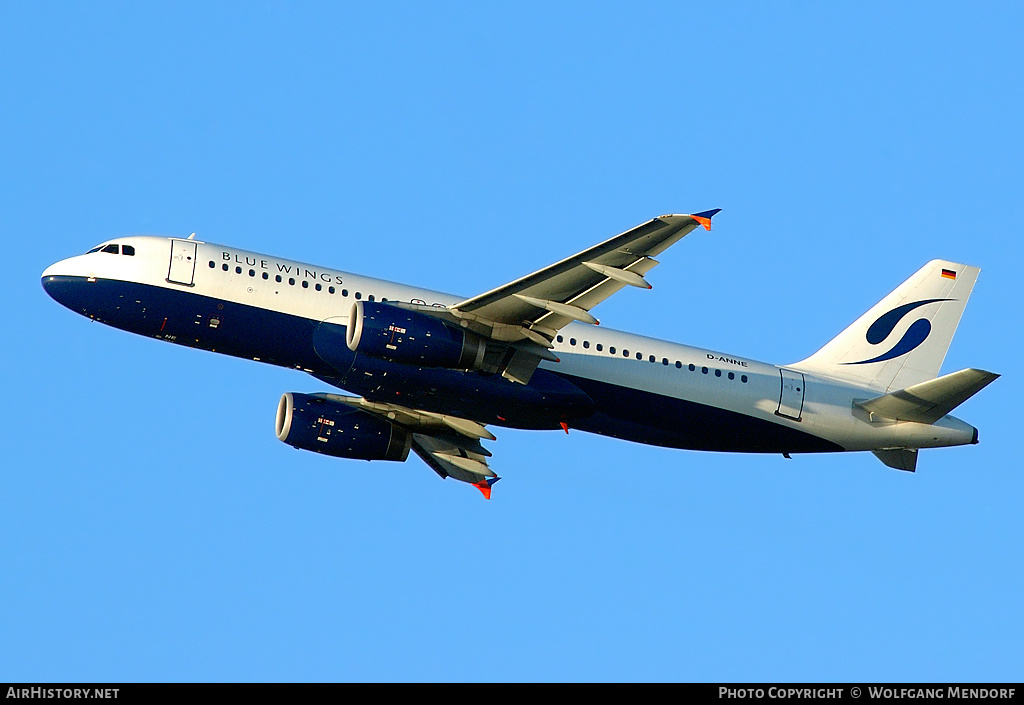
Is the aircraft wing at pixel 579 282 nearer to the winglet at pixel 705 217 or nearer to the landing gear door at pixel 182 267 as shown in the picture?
the winglet at pixel 705 217

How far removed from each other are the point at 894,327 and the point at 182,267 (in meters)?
25.4

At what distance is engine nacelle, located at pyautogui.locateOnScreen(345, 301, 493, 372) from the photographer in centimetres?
3853

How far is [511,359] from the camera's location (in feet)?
132

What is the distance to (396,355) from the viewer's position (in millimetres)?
38625

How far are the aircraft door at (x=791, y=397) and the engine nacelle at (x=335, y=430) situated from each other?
13.5 metres

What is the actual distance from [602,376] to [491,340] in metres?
4.60

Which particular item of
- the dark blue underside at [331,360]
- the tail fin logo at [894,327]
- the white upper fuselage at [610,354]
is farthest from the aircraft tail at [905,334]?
the dark blue underside at [331,360]

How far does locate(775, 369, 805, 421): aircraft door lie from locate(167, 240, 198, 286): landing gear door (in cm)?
2003

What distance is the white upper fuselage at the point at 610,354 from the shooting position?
4103 centimetres

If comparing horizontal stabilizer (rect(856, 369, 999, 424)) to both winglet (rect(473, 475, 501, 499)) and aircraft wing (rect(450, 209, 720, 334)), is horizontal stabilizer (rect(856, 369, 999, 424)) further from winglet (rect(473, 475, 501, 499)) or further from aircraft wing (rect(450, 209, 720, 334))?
winglet (rect(473, 475, 501, 499))

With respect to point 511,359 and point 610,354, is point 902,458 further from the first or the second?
point 511,359

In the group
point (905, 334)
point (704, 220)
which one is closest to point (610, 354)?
point (704, 220)
